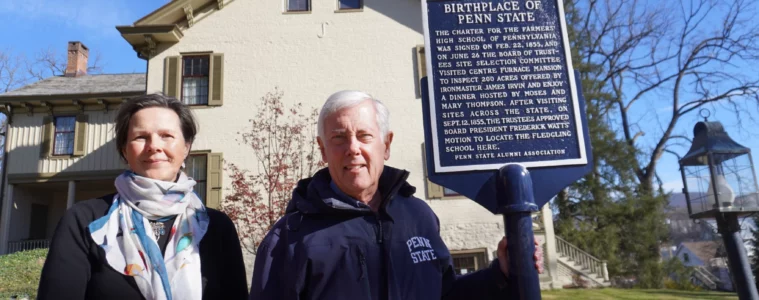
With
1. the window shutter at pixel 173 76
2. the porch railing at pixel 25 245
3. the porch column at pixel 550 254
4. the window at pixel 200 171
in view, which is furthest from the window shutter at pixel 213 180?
the porch column at pixel 550 254

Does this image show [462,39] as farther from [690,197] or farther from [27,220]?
[27,220]

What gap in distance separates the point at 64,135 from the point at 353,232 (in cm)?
1731

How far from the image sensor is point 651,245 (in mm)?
20641

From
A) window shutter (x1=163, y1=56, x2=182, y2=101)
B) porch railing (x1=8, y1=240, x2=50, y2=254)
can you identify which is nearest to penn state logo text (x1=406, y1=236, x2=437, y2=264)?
window shutter (x1=163, y1=56, x2=182, y2=101)

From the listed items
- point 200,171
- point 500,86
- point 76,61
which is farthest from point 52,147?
point 500,86

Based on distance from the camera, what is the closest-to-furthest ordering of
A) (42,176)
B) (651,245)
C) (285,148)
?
(285,148)
(42,176)
(651,245)

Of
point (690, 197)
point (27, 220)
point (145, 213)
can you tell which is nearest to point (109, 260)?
point (145, 213)

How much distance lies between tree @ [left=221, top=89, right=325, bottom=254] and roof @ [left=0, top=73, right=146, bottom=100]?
537 cm

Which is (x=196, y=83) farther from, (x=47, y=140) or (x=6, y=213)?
(x=6, y=213)

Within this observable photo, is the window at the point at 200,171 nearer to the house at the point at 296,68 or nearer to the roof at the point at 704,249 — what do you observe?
the house at the point at 296,68

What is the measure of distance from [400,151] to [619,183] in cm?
1341

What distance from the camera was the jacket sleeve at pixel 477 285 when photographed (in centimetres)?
256

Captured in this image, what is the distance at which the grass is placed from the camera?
11.4 metres

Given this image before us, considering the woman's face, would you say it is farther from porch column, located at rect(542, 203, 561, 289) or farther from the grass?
porch column, located at rect(542, 203, 561, 289)
